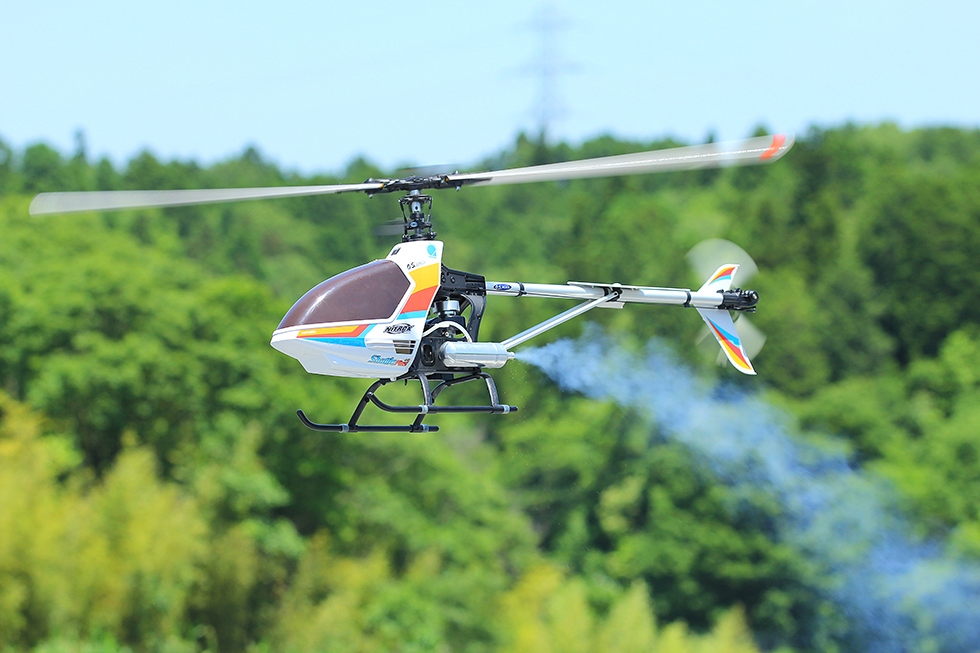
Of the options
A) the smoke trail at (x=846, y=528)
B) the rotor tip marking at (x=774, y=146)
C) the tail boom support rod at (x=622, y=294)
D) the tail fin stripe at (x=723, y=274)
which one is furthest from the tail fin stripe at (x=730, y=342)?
the smoke trail at (x=846, y=528)

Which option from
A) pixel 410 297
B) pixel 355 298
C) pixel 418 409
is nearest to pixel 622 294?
pixel 410 297

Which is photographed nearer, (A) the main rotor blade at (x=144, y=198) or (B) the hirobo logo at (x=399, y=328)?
(A) the main rotor blade at (x=144, y=198)

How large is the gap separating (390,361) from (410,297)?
70 cm

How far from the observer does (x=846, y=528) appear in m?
45.6

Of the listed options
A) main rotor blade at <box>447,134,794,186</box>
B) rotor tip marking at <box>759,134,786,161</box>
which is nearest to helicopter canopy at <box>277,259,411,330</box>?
main rotor blade at <box>447,134,794,186</box>

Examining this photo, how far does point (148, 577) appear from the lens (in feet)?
124

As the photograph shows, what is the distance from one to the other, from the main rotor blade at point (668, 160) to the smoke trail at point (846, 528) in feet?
79.6

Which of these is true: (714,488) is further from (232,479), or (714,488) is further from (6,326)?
(6,326)

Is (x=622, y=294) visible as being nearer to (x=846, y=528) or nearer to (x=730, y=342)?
(x=730, y=342)

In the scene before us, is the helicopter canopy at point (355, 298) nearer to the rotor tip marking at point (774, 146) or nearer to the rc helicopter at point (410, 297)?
the rc helicopter at point (410, 297)

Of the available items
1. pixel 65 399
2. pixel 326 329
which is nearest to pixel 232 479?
pixel 65 399

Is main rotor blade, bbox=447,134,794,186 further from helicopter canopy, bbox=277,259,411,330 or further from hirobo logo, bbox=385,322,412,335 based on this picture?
hirobo logo, bbox=385,322,412,335

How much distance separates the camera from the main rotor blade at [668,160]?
33.0ft

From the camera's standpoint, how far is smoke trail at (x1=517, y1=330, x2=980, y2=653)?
4066cm
